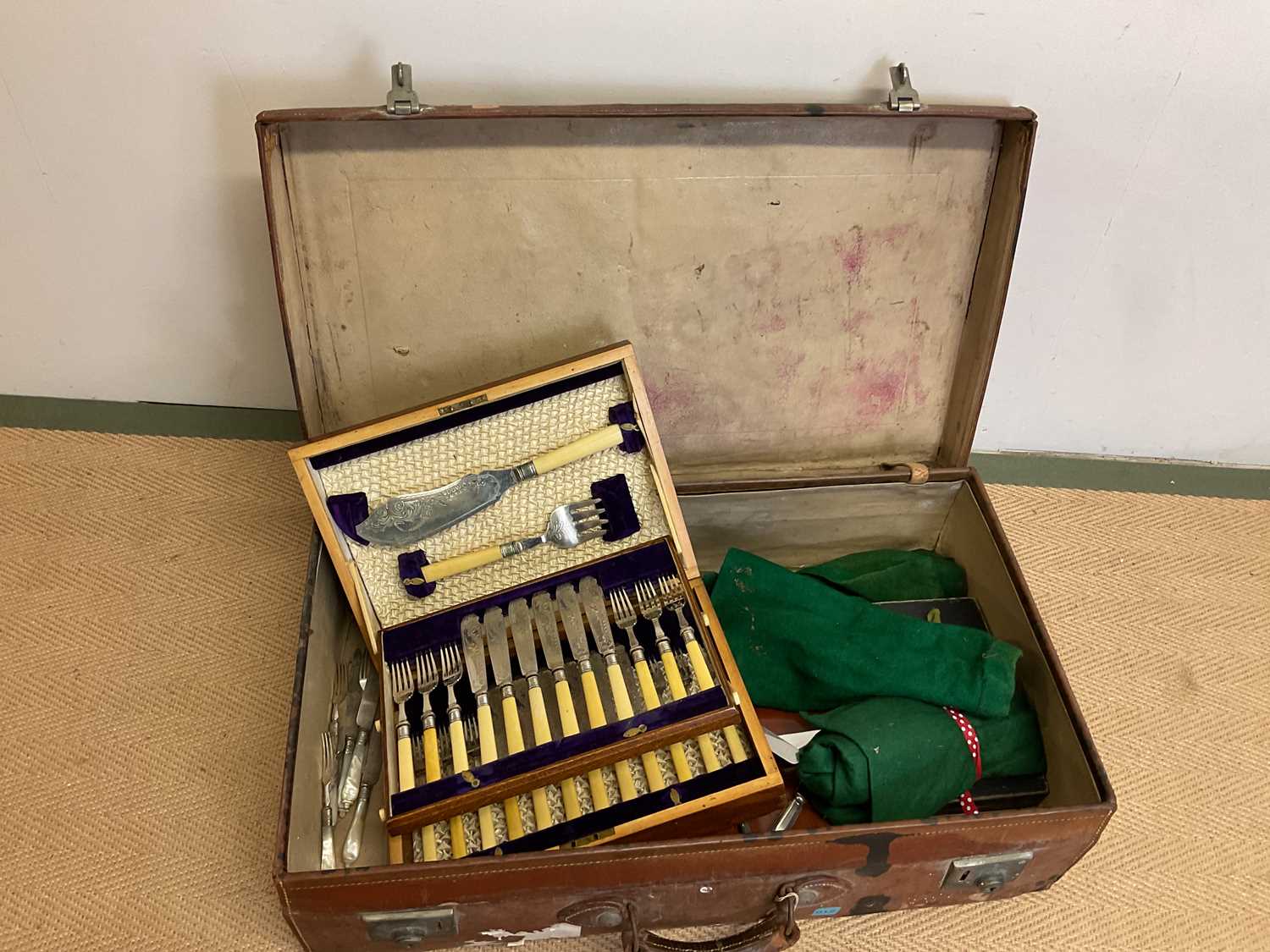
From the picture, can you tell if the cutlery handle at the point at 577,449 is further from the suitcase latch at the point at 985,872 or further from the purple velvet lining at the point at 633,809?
the suitcase latch at the point at 985,872

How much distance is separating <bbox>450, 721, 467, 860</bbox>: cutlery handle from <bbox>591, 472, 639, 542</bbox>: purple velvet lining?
280 millimetres

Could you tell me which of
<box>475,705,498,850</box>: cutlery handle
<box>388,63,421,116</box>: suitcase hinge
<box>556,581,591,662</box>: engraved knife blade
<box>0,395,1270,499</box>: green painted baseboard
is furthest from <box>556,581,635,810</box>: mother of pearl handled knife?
<box>0,395,1270,499</box>: green painted baseboard

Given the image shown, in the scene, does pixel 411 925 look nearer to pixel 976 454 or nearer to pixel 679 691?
pixel 679 691

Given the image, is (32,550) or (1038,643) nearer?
(1038,643)

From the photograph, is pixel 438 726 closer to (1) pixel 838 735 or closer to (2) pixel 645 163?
(1) pixel 838 735

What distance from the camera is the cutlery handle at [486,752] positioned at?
0.93 metres

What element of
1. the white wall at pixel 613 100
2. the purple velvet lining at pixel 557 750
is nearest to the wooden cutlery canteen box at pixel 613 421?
the purple velvet lining at pixel 557 750

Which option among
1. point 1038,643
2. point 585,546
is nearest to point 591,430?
point 585,546

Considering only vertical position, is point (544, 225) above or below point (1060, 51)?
below

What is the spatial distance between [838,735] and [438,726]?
0.44 meters

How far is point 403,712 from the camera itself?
1.01 meters

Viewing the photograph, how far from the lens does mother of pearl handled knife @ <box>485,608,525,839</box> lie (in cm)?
94

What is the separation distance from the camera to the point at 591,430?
108cm

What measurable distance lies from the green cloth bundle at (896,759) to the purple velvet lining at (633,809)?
0.11 m
